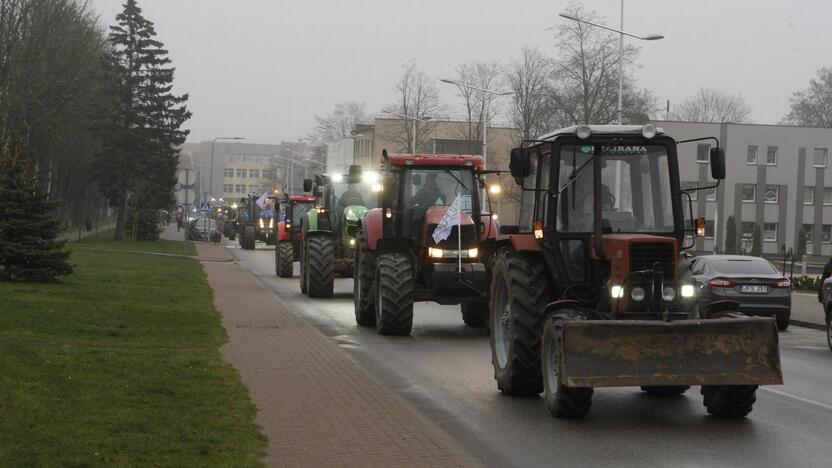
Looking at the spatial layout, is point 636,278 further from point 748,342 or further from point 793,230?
point 793,230

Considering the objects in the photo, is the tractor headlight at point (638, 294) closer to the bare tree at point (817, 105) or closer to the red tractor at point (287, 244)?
the red tractor at point (287, 244)

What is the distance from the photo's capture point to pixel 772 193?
273ft

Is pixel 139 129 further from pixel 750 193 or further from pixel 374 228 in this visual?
pixel 374 228

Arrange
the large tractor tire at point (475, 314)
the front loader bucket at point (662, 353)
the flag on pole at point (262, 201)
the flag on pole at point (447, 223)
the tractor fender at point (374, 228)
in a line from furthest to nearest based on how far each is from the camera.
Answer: the flag on pole at point (262, 201) → the large tractor tire at point (475, 314) → the tractor fender at point (374, 228) → the flag on pole at point (447, 223) → the front loader bucket at point (662, 353)

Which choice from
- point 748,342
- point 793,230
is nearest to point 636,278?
point 748,342

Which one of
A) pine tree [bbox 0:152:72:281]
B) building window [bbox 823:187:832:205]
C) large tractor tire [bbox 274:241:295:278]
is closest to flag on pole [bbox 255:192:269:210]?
large tractor tire [bbox 274:241:295:278]

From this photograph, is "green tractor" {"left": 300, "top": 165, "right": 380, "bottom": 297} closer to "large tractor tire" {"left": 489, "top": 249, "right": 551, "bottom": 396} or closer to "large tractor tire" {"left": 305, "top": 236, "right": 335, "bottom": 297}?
"large tractor tire" {"left": 305, "top": 236, "right": 335, "bottom": 297}

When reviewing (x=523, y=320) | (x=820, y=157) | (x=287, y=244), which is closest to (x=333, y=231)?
(x=287, y=244)

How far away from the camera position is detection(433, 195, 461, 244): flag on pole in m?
18.6

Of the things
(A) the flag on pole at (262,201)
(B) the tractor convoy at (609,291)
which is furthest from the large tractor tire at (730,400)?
(A) the flag on pole at (262,201)

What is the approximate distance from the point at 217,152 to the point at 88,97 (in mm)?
138436

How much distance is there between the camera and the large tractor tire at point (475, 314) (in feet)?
67.6

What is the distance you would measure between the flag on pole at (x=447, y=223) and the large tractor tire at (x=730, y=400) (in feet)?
26.1

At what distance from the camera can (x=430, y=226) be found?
62.3 ft
